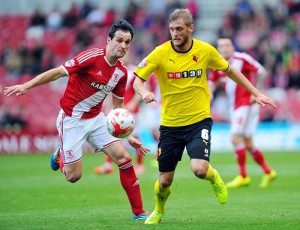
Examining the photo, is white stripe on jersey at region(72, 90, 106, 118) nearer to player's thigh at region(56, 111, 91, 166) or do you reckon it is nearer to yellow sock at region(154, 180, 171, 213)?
player's thigh at region(56, 111, 91, 166)

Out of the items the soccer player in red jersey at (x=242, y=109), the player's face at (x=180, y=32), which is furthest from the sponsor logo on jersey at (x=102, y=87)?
the soccer player in red jersey at (x=242, y=109)

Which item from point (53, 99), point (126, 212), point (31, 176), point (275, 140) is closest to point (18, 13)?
point (53, 99)

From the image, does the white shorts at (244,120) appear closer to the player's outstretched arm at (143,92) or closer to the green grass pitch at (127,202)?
the green grass pitch at (127,202)

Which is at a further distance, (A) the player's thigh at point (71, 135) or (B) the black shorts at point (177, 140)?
(A) the player's thigh at point (71, 135)

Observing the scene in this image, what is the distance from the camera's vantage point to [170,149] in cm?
988

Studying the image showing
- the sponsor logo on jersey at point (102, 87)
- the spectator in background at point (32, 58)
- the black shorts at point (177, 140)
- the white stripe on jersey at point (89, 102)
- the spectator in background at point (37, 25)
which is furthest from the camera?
the spectator in background at point (37, 25)

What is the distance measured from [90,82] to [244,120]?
5658 mm

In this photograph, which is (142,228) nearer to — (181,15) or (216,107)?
(181,15)

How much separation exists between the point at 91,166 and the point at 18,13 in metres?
14.7

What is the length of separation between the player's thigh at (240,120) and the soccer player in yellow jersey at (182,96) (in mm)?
5403

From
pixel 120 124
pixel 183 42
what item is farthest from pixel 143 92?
pixel 183 42

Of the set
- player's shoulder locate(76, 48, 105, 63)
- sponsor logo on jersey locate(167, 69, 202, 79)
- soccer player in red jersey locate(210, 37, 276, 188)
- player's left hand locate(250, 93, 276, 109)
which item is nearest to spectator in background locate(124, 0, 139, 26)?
soccer player in red jersey locate(210, 37, 276, 188)

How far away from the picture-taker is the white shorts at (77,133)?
10859 mm

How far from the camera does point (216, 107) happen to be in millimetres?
27047
